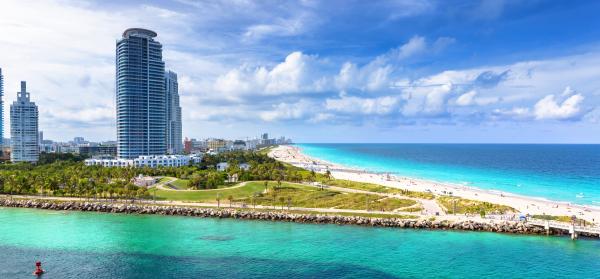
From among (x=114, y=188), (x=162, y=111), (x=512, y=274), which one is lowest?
(x=512, y=274)

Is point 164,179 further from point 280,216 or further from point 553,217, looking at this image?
point 553,217

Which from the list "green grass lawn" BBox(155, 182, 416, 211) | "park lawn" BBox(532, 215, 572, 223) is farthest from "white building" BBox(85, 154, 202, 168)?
"park lawn" BBox(532, 215, 572, 223)

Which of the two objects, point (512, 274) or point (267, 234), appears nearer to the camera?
point (512, 274)

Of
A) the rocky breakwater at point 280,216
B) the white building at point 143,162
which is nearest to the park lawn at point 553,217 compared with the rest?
the rocky breakwater at point 280,216

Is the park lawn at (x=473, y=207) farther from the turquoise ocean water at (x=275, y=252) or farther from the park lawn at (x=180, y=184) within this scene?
the park lawn at (x=180, y=184)

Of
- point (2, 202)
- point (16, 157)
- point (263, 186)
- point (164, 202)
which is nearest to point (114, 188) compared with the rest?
point (164, 202)

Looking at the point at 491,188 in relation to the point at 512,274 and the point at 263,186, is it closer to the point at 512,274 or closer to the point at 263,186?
the point at 263,186

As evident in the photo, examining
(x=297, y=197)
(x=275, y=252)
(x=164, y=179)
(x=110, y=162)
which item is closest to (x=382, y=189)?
(x=297, y=197)
